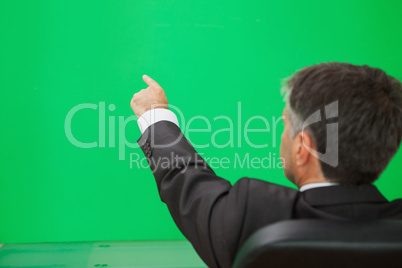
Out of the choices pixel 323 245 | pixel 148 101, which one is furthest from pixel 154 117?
pixel 323 245

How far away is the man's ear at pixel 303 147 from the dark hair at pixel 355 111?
0.01m

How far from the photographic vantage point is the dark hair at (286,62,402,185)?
2.34ft

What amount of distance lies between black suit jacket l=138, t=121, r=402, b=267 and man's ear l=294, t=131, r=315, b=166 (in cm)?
6

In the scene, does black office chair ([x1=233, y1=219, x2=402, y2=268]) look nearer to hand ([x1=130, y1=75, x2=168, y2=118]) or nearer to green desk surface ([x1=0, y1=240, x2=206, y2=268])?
hand ([x1=130, y1=75, x2=168, y2=118])

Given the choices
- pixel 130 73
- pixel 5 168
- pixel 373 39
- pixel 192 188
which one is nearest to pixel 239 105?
pixel 130 73

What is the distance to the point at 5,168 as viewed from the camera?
1.26 meters

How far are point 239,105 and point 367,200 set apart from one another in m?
0.66

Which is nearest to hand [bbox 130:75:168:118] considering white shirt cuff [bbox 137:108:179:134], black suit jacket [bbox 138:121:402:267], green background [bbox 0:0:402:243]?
white shirt cuff [bbox 137:108:179:134]

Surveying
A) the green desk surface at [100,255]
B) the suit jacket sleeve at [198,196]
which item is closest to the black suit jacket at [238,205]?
the suit jacket sleeve at [198,196]

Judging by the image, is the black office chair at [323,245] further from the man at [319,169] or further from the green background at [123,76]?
the green background at [123,76]

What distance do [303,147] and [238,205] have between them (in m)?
0.15

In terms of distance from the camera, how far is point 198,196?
82 centimetres

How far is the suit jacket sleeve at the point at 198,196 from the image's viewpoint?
0.76 meters

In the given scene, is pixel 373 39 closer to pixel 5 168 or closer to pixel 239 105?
pixel 239 105
